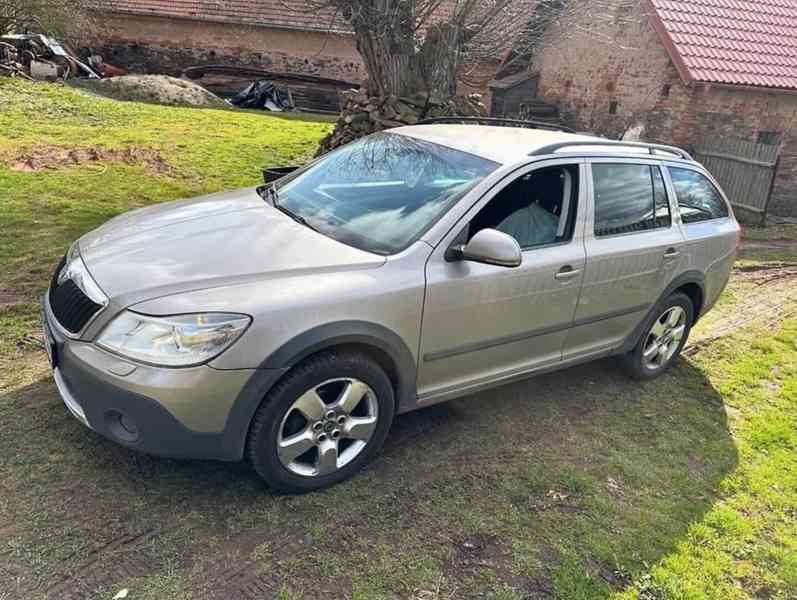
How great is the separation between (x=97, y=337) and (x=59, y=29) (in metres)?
20.0

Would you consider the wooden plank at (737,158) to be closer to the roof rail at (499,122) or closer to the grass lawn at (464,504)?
the grass lawn at (464,504)

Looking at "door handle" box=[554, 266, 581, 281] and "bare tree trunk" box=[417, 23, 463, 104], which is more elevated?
"bare tree trunk" box=[417, 23, 463, 104]

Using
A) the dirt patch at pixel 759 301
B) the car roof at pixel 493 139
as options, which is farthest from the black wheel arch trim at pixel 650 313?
the car roof at pixel 493 139

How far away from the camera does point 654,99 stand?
13.4 m

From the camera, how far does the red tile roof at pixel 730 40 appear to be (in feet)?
41.1

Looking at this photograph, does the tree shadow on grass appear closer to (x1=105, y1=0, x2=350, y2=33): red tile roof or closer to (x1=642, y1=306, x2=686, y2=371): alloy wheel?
(x1=642, y1=306, x2=686, y2=371): alloy wheel

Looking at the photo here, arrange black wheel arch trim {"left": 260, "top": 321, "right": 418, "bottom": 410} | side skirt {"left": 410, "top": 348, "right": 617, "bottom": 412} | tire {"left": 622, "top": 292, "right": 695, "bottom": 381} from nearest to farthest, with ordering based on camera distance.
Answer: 1. black wheel arch trim {"left": 260, "top": 321, "right": 418, "bottom": 410}
2. side skirt {"left": 410, "top": 348, "right": 617, "bottom": 412}
3. tire {"left": 622, "top": 292, "right": 695, "bottom": 381}

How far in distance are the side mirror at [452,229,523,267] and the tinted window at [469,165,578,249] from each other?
21 cm

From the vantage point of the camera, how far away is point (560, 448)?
A: 3.79m

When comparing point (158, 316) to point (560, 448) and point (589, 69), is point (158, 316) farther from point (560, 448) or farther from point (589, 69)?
point (589, 69)

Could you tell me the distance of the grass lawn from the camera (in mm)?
2635

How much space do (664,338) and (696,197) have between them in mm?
1109

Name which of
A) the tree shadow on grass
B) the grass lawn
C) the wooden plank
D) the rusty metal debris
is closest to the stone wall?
the rusty metal debris

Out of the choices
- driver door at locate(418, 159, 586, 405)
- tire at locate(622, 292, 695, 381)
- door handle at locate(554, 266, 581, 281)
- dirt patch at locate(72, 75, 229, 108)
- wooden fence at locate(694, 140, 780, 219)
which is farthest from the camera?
dirt patch at locate(72, 75, 229, 108)
